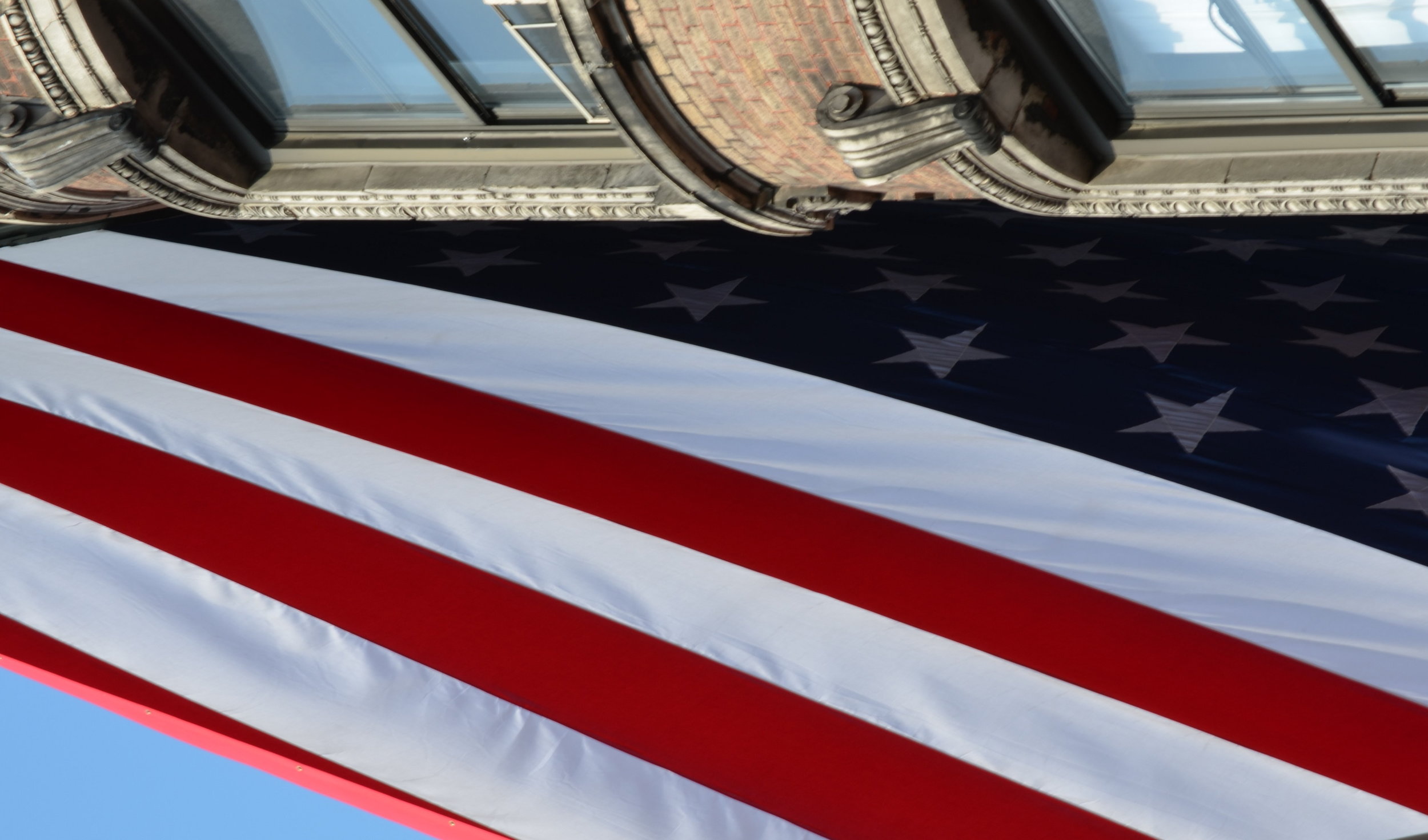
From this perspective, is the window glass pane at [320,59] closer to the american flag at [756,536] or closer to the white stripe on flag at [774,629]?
the american flag at [756,536]

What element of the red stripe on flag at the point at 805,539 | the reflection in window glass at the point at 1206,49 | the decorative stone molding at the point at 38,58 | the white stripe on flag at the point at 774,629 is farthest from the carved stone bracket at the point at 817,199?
the decorative stone molding at the point at 38,58

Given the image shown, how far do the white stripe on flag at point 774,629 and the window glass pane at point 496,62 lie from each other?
201 centimetres

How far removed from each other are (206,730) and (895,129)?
3.51m

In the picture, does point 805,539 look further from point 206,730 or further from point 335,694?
point 206,730

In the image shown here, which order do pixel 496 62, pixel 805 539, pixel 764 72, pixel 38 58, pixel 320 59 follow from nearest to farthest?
pixel 805 539 < pixel 764 72 < pixel 496 62 < pixel 38 58 < pixel 320 59

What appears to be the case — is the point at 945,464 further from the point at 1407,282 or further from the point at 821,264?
the point at 1407,282

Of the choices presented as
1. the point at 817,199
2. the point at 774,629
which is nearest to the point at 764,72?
the point at 817,199

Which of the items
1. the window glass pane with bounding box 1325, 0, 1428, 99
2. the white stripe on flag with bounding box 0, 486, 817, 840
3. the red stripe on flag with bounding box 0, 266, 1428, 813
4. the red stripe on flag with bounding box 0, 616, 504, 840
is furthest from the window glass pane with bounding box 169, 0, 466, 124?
the window glass pane with bounding box 1325, 0, 1428, 99

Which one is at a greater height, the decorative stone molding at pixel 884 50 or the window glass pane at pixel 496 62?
the window glass pane at pixel 496 62

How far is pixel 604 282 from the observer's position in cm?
709

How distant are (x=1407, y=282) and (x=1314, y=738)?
363cm

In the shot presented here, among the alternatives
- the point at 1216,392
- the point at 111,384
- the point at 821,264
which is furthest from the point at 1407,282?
the point at 111,384

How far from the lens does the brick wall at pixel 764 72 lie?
213 inches

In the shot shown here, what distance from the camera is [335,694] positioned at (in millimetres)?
4715
